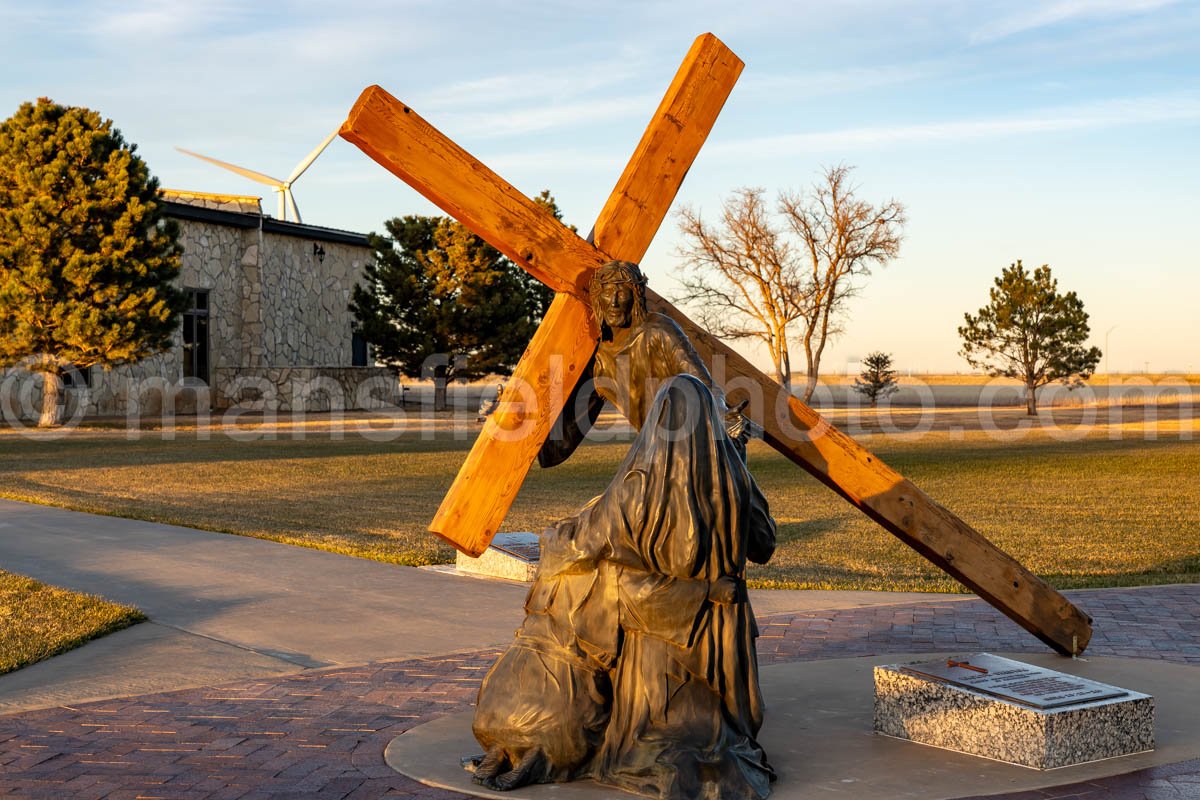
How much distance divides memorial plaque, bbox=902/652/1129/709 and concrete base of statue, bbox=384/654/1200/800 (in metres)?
0.26

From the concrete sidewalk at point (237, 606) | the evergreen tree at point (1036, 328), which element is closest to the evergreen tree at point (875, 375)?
the evergreen tree at point (1036, 328)

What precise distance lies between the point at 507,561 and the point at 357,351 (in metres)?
37.4

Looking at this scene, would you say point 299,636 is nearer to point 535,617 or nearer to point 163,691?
point 163,691

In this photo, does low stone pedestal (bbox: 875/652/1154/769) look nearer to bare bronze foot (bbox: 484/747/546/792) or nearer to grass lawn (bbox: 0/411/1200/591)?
bare bronze foot (bbox: 484/747/546/792)

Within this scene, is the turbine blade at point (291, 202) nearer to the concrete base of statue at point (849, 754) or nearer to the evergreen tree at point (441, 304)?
the evergreen tree at point (441, 304)

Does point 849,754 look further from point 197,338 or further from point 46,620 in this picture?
point 197,338

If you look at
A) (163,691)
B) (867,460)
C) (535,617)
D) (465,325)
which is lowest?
(163,691)

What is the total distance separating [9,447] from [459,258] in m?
18.6

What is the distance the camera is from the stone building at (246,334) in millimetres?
35812

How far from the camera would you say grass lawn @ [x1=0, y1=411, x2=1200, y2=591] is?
37.2 ft

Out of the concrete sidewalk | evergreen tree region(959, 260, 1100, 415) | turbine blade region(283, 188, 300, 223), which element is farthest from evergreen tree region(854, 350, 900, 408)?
the concrete sidewalk

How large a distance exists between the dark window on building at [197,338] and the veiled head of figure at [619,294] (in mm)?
35132

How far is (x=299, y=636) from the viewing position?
303 inches

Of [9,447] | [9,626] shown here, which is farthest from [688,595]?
[9,447]
